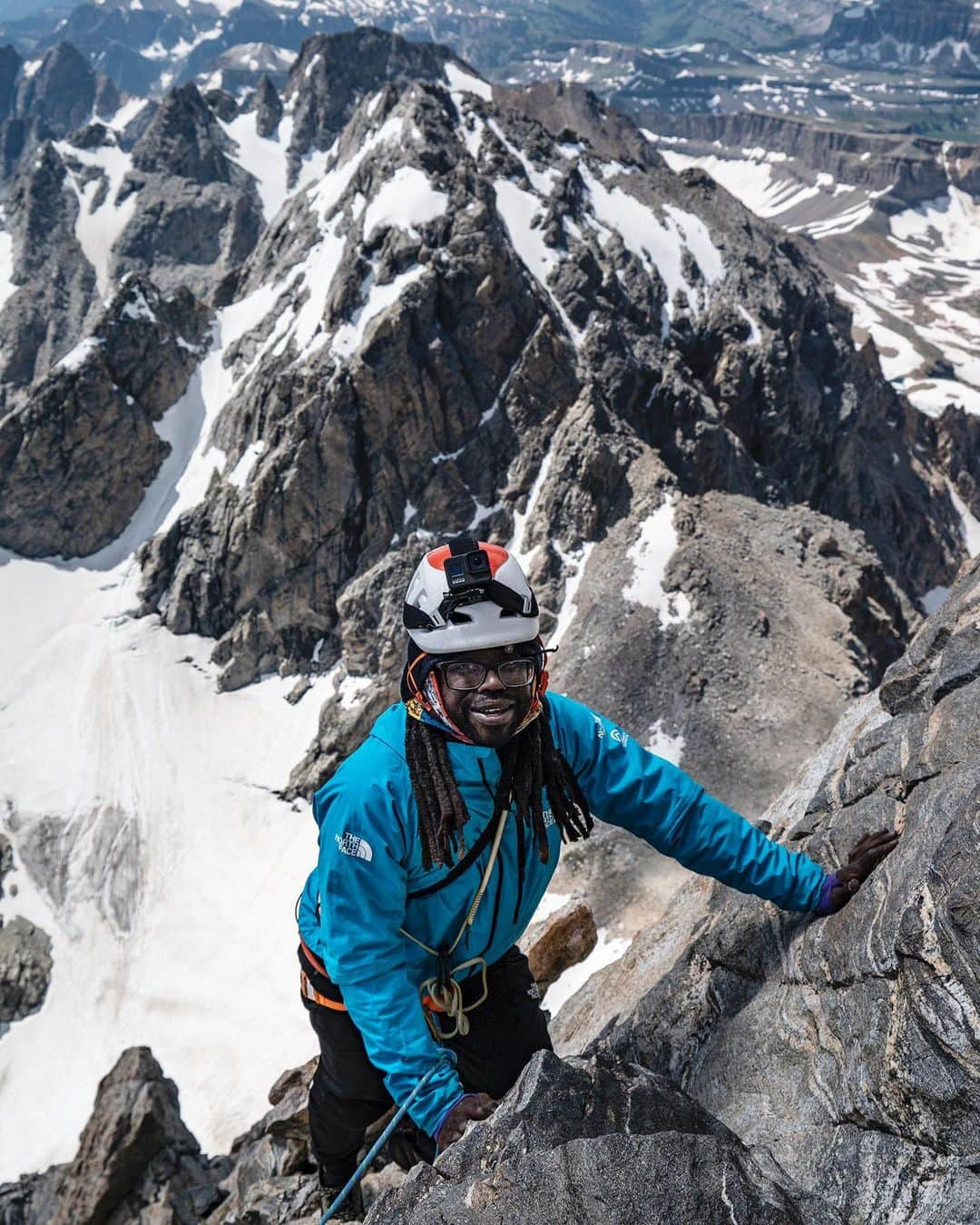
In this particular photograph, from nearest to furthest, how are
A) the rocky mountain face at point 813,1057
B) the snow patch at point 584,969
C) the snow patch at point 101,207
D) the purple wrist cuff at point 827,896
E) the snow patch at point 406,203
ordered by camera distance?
1. the rocky mountain face at point 813,1057
2. the purple wrist cuff at point 827,896
3. the snow patch at point 584,969
4. the snow patch at point 406,203
5. the snow patch at point 101,207

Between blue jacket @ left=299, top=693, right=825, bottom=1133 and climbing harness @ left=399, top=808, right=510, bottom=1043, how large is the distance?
0.07m

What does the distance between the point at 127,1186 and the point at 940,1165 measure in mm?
16991

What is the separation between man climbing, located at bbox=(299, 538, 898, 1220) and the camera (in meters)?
6.35

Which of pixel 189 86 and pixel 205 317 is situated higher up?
pixel 189 86

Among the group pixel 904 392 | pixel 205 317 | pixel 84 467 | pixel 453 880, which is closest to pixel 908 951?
pixel 453 880

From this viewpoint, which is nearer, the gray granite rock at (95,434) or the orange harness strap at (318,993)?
the orange harness strap at (318,993)

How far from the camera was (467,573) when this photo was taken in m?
6.61

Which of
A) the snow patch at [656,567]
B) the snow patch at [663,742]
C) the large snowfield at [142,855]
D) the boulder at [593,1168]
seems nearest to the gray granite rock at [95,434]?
the large snowfield at [142,855]

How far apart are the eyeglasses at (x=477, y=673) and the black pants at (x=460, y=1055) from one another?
2.91 m

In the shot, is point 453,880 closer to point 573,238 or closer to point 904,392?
point 573,238

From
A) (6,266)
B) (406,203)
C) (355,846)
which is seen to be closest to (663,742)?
(355,846)

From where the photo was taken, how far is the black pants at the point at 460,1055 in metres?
7.59

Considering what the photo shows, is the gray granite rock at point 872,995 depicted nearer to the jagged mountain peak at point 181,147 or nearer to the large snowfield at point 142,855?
the large snowfield at point 142,855

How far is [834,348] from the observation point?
8250cm
